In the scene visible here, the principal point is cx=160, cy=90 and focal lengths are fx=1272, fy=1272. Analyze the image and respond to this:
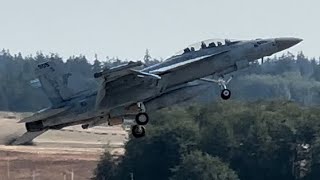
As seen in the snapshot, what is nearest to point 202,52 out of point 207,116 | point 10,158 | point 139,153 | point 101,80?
point 101,80

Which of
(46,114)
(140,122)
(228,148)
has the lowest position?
(228,148)

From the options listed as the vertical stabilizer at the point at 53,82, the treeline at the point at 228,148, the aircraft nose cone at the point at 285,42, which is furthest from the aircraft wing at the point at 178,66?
the treeline at the point at 228,148

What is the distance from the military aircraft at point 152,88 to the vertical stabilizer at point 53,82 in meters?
0.05

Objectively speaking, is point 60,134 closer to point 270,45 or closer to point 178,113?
point 178,113

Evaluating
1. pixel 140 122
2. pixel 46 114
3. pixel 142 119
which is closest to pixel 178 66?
pixel 142 119

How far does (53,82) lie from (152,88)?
19.3 ft

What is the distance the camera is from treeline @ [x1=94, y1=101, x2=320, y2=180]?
4567 inches

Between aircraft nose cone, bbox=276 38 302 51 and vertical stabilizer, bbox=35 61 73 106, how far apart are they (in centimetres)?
998

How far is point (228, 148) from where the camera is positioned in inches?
4665

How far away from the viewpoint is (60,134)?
6299 inches

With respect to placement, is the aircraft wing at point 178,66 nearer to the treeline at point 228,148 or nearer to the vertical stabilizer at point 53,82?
the vertical stabilizer at point 53,82

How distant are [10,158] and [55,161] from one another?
590 cm

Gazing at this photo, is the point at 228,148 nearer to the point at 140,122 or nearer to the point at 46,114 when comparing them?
the point at 46,114

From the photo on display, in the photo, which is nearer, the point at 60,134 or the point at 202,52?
the point at 202,52
